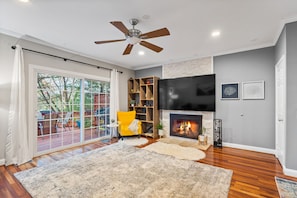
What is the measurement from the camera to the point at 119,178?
2.44 metres

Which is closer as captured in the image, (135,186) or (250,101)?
(135,186)

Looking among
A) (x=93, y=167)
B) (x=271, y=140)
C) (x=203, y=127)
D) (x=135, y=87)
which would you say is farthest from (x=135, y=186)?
(x=135, y=87)

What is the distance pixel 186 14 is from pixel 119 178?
2.94m

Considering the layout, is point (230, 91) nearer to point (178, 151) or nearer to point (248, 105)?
point (248, 105)

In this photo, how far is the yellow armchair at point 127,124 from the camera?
4863 millimetres

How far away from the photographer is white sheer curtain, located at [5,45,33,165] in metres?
2.99

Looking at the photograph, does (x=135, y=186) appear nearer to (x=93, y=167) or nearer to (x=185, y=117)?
(x=93, y=167)

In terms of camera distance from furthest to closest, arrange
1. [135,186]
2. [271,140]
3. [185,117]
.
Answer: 1. [185,117]
2. [271,140]
3. [135,186]

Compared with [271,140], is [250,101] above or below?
above

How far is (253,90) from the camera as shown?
3795 mm

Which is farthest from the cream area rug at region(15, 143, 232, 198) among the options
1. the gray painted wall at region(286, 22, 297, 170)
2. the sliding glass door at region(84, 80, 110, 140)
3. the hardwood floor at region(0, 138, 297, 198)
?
the sliding glass door at region(84, 80, 110, 140)

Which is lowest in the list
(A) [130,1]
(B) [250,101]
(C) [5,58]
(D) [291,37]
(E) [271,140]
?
(E) [271,140]

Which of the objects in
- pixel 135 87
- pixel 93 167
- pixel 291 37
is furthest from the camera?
pixel 135 87

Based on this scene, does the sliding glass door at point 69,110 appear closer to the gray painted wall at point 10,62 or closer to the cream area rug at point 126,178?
the gray painted wall at point 10,62
